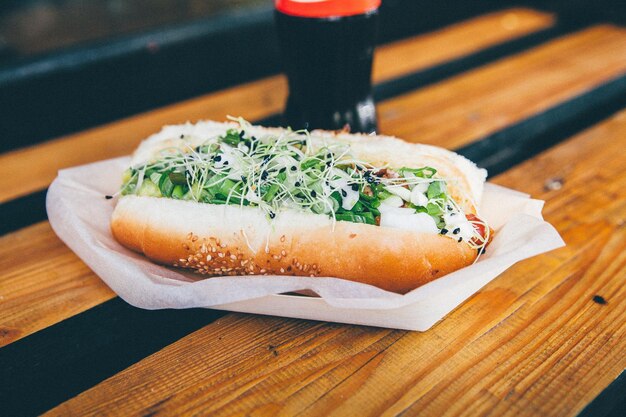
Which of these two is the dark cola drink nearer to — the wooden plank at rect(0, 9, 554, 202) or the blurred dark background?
the wooden plank at rect(0, 9, 554, 202)

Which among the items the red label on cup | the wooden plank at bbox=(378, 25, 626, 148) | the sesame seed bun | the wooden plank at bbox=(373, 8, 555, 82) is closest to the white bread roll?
the sesame seed bun

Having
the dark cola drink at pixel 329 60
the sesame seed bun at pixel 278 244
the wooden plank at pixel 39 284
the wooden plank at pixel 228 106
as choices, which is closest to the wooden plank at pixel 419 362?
the sesame seed bun at pixel 278 244

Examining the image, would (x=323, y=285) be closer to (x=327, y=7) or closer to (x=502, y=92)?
(x=327, y=7)

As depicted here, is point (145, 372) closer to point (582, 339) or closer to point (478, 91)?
point (582, 339)

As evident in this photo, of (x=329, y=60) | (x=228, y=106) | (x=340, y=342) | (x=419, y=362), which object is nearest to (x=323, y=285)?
(x=340, y=342)

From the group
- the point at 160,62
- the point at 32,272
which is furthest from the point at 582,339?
the point at 160,62

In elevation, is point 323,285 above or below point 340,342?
above
